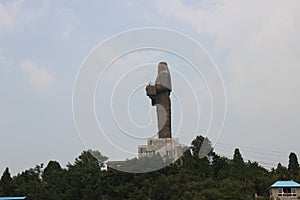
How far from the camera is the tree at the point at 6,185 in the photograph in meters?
29.3

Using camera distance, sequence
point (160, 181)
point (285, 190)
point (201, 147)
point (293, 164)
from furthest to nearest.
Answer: point (293, 164), point (201, 147), point (285, 190), point (160, 181)

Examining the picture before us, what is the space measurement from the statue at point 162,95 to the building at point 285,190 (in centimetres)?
→ 690

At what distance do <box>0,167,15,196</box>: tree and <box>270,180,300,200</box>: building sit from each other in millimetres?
13763

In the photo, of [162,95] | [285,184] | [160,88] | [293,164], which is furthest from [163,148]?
[293,164]

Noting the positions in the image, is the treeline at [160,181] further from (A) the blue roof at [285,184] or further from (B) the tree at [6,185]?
(A) the blue roof at [285,184]

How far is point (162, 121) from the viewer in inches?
1188

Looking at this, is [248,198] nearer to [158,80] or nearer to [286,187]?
[286,187]

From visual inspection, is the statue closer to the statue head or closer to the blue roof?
the statue head

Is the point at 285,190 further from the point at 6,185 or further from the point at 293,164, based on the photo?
the point at 6,185

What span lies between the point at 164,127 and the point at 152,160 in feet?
9.95

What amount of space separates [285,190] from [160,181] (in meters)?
6.18

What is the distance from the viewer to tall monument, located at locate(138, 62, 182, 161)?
2909 cm

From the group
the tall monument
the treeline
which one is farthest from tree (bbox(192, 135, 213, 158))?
the tall monument

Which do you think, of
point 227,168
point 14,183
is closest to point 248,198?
point 227,168
